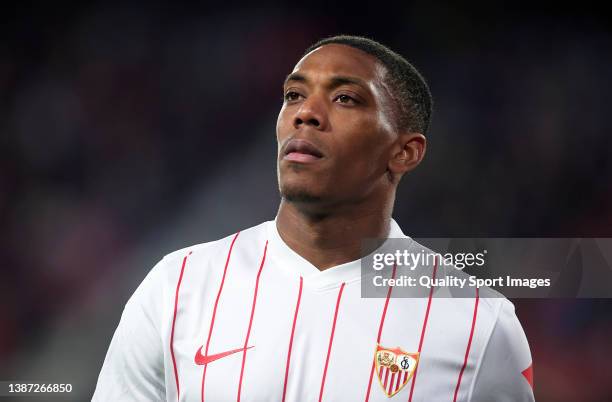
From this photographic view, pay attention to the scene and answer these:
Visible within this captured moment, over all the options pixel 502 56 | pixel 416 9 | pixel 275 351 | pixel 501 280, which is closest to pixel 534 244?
pixel 501 280

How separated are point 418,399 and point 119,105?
3352mm

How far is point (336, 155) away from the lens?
2.55 meters

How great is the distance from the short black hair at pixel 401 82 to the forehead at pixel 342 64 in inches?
1.6

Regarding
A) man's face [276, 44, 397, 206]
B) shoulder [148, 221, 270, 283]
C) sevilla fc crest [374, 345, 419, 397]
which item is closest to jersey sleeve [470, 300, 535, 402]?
sevilla fc crest [374, 345, 419, 397]

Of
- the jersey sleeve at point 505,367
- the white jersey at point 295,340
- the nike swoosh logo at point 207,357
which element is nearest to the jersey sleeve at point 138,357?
the white jersey at point 295,340

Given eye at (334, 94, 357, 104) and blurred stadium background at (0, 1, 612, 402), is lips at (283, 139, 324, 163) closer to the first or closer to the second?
eye at (334, 94, 357, 104)

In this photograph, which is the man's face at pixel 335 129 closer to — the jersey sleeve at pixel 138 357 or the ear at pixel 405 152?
the ear at pixel 405 152

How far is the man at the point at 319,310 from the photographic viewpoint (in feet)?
8.18

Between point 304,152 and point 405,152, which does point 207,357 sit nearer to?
point 304,152

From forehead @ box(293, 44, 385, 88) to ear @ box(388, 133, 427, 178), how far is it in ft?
0.74

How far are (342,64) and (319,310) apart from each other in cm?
81

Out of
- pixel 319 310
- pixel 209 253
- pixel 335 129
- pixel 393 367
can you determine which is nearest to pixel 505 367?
pixel 393 367

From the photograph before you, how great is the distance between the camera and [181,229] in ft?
16.2

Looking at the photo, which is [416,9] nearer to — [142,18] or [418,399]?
[142,18]
